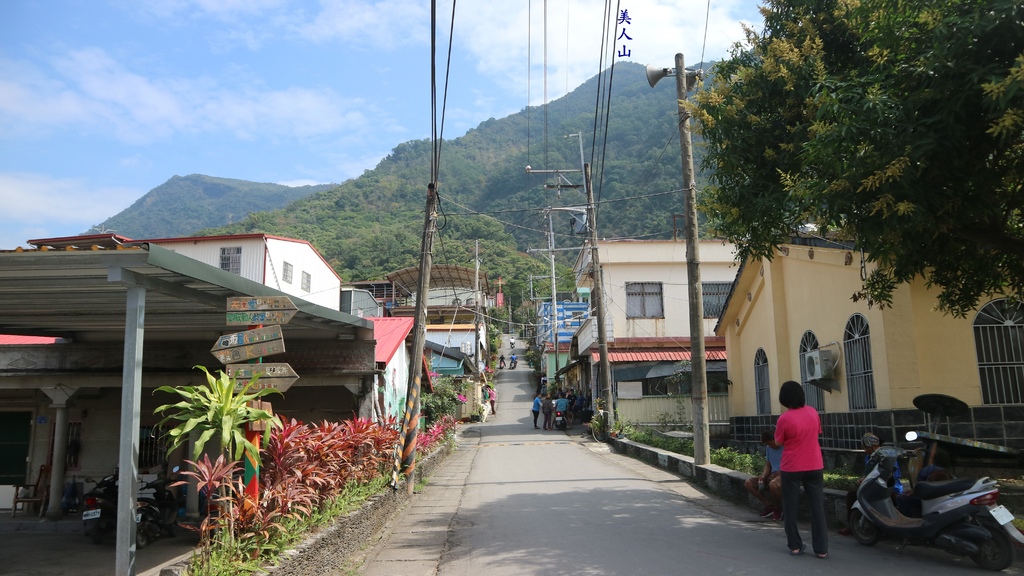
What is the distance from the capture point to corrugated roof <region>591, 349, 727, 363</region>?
91.8ft

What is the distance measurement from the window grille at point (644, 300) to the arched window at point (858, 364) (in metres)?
18.0

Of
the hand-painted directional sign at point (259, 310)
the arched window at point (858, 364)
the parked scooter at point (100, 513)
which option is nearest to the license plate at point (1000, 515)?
the arched window at point (858, 364)

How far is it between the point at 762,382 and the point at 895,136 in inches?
455

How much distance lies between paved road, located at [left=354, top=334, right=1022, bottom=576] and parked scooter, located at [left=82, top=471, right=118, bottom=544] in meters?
3.67

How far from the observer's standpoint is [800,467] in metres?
6.93

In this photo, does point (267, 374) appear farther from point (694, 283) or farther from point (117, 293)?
point (694, 283)

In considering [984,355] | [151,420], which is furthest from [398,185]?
[984,355]

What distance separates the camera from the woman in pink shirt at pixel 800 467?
6.87 meters

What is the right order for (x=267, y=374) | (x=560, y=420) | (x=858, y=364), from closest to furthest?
1. (x=267, y=374)
2. (x=858, y=364)
3. (x=560, y=420)

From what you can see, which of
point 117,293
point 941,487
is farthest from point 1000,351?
point 117,293

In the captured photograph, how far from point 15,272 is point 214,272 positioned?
1509 millimetres

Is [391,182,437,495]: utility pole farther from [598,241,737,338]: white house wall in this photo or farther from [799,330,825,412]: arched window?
[598,241,737,338]: white house wall

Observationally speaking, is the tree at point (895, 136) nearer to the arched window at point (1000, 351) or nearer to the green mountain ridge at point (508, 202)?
the arched window at point (1000, 351)

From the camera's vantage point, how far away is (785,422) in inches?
276
